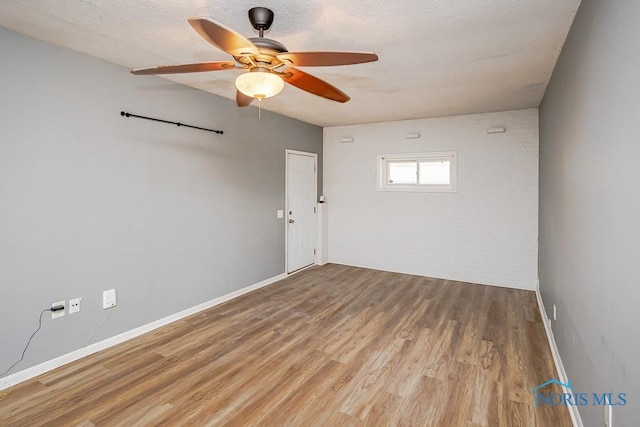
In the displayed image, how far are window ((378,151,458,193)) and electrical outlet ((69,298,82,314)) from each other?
4393mm

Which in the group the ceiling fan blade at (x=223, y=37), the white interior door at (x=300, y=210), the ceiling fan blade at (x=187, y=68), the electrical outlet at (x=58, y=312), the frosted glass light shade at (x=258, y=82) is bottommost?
the electrical outlet at (x=58, y=312)

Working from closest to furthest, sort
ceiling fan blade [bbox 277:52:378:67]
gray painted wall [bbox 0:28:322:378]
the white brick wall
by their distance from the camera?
1. ceiling fan blade [bbox 277:52:378:67]
2. gray painted wall [bbox 0:28:322:378]
3. the white brick wall

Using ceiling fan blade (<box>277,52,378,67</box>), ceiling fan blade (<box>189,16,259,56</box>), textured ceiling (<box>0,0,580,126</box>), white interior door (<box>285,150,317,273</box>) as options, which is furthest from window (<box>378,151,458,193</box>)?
ceiling fan blade (<box>189,16,259,56</box>)

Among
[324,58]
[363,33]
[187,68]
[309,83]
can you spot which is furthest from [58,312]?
[363,33]

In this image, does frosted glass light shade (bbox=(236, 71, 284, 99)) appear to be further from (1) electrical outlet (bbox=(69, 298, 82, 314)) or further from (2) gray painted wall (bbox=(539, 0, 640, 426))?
(1) electrical outlet (bbox=(69, 298, 82, 314))

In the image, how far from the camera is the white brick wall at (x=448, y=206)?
182 inches

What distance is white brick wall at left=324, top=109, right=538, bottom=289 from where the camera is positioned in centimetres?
462

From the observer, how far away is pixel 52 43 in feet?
8.36

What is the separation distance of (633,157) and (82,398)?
328cm

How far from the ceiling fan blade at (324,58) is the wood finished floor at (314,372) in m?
2.11

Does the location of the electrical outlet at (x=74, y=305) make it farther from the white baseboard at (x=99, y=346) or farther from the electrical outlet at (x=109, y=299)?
the white baseboard at (x=99, y=346)

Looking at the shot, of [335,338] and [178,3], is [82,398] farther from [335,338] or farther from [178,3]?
[178,3]

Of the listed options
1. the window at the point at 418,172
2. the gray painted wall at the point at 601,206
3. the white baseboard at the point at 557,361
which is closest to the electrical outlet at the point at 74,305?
the gray painted wall at the point at 601,206

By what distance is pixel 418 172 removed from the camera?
17.8 ft
